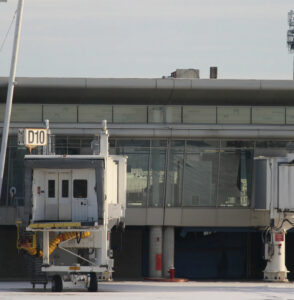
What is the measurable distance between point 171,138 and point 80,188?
14.2m

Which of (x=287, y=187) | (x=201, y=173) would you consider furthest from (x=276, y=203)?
(x=201, y=173)

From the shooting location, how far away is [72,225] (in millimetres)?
41062

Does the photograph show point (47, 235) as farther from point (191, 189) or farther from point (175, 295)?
point (191, 189)

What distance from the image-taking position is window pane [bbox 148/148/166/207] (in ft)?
185

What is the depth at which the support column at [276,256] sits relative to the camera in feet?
175

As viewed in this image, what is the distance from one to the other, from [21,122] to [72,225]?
14632 mm

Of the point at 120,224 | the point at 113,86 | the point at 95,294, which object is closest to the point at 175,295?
the point at 95,294

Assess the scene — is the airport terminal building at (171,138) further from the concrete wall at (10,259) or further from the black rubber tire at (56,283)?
the black rubber tire at (56,283)

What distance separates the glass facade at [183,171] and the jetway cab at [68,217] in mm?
13536

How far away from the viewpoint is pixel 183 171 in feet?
185

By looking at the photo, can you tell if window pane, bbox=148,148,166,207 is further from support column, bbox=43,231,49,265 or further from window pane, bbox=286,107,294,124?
support column, bbox=43,231,49,265

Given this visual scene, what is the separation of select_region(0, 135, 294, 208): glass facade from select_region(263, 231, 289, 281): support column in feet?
10.6

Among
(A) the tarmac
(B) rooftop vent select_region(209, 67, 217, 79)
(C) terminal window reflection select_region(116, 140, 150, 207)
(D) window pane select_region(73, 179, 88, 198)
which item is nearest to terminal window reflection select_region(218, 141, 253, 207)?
(C) terminal window reflection select_region(116, 140, 150, 207)

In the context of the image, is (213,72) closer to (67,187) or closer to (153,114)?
(153,114)
